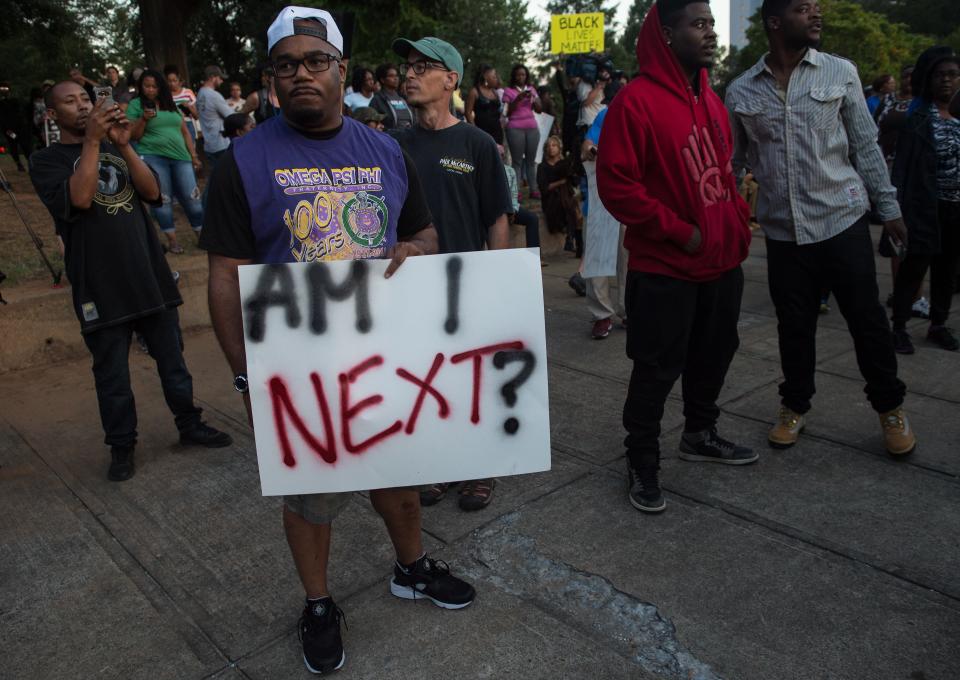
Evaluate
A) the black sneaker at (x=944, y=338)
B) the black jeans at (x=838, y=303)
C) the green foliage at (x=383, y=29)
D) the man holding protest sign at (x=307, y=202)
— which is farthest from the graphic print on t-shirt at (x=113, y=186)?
the green foliage at (x=383, y=29)

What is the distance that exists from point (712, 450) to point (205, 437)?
2528 millimetres

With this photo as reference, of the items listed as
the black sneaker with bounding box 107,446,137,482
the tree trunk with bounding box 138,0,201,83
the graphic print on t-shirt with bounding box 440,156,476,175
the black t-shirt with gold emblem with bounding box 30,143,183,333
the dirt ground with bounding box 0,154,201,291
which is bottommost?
the black sneaker with bounding box 107,446,137,482

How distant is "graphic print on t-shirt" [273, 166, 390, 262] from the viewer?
7.36 feet

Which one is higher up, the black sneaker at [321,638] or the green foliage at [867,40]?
the green foliage at [867,40]

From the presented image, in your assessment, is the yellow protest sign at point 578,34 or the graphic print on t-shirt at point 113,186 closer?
the graphic print on t-shirt at point 113,186

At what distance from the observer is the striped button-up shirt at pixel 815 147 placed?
3.42m

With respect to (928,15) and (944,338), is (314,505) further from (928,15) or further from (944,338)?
(928,15)

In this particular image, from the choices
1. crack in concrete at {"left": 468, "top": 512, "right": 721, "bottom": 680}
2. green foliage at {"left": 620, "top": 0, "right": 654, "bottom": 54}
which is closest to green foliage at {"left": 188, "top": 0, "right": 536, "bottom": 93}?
crack in concrete at {"left": 468, "top": 512, "right": 721, "bottom": 680}

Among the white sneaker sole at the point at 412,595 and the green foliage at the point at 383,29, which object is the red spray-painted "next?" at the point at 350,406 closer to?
the white sneaker sole at the point at 412,595

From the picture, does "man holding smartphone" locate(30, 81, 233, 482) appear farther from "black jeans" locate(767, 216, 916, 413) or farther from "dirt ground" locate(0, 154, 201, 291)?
"black jeans" locate(767, 216, 916, 413)

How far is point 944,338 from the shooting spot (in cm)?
520

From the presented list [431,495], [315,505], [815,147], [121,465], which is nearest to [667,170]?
[815,147]

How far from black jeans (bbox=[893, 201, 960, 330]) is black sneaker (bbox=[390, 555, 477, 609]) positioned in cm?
389

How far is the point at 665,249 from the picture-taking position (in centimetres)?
310
